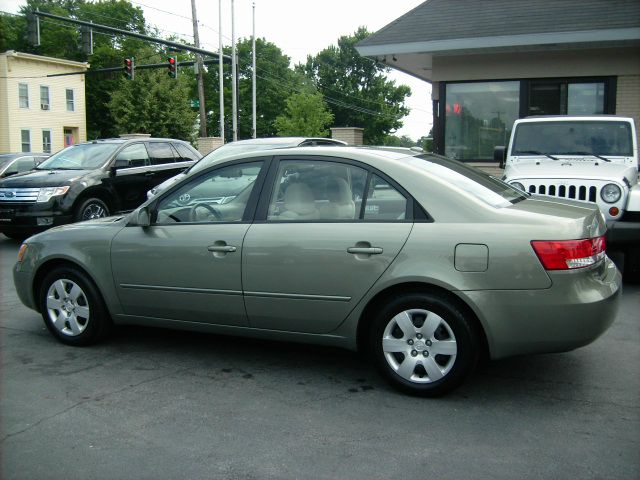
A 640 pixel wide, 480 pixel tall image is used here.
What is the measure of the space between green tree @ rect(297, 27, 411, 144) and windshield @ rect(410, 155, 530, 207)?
7359 centimetres

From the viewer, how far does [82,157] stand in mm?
11531

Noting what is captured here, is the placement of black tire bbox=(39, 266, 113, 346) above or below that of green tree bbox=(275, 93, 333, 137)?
below

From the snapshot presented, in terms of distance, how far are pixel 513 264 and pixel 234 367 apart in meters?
2.14

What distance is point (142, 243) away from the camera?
4832 mm

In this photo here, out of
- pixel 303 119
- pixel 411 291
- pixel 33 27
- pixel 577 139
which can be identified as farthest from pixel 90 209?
pixel 303 119

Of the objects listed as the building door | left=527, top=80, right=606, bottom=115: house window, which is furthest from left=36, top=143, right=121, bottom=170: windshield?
the building door

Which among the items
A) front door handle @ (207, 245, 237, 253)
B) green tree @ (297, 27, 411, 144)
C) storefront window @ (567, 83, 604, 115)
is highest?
green tree @ (297, 27, 411, 144)

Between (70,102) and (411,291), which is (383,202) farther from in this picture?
(70,102)

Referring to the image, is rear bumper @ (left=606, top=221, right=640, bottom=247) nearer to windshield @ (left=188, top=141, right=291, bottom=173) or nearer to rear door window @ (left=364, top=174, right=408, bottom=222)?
rear door window @ (left=364, top=174, right=408, bottom=222)

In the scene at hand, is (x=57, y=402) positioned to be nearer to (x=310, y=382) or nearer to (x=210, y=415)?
(x=210, y=415)

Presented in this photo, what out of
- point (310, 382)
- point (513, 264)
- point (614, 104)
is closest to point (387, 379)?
point (310, 382)

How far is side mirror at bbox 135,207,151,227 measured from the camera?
15.9 feet

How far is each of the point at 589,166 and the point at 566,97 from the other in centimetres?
629

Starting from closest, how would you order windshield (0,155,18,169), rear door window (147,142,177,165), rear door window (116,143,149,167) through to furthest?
rear door window (116,143,149,167)
rear door window (147,142,177,165)
windshield (0,155,18,169)
